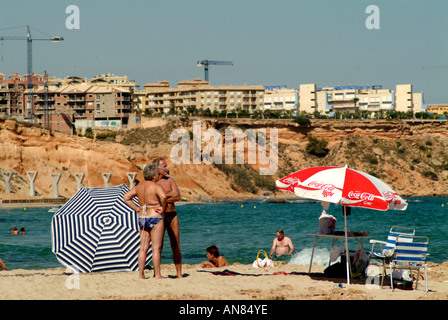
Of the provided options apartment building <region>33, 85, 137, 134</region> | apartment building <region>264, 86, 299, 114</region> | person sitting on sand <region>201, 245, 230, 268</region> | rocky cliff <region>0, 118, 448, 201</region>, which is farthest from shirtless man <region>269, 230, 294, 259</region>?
apartment building <region>264, 86, 299, 114</region>

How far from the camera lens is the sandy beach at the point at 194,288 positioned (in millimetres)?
9852

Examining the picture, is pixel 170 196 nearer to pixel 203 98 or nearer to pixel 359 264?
pixel 359 264

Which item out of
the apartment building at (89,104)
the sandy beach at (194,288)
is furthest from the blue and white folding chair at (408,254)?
the apartment building at (89,104)

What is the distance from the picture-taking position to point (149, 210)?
423 inches

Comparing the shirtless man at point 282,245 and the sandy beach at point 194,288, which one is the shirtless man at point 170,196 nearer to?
the sandy beach at point 194,288

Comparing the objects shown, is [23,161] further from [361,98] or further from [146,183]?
[361,98]

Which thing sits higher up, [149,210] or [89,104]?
[89,104]

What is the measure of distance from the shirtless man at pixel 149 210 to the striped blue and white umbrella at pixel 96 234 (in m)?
0.71

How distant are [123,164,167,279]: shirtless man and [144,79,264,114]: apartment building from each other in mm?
122662

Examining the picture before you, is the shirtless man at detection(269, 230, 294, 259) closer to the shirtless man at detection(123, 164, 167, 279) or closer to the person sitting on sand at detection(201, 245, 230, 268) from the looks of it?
the person sitting on sand at detection(201, 245, 230, 268)

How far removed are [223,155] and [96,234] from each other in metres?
85.3

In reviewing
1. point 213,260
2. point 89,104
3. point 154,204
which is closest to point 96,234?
point 154,204

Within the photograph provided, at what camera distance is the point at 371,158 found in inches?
4291
